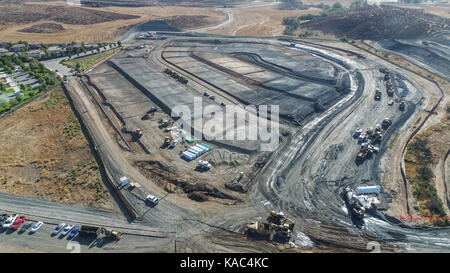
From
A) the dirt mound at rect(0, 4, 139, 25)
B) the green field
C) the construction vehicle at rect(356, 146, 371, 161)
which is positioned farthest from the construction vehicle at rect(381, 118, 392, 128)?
the dirt mound at rect(0, 4, 139, 25)

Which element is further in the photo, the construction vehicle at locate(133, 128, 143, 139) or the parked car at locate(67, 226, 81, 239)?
the construction vehicle at locate(133, 128, 143, 139)

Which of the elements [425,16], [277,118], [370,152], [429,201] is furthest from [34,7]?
[425,16]

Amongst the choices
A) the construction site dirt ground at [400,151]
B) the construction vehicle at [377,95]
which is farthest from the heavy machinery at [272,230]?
the construction vehicle at [377,95]

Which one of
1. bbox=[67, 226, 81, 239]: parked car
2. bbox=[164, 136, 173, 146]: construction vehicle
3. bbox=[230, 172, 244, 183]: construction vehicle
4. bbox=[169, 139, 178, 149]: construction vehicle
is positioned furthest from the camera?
bbox=[164, 136, 173, 146]: construction vehicle

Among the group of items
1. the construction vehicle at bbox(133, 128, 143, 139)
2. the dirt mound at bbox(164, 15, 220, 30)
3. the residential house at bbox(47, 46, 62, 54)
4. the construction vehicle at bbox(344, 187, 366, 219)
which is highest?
the dirt mound at bbox(164, 15, 220, 30)

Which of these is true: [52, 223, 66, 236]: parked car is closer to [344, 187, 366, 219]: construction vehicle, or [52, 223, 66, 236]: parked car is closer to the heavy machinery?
the heavy machinery

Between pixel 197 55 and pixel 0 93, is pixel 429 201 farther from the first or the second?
pixel 0 93
